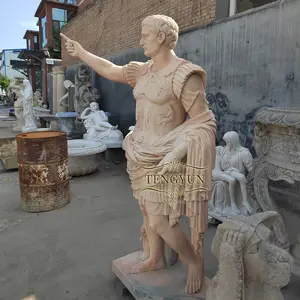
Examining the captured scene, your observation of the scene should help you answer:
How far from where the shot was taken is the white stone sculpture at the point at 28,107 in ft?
32.5

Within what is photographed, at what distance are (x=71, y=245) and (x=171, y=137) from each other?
203cm

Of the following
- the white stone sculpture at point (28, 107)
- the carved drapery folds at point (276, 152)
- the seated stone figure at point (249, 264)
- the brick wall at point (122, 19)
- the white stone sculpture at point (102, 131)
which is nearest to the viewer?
the seated stone figure at point (249, 264)

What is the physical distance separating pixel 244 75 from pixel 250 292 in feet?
11.5

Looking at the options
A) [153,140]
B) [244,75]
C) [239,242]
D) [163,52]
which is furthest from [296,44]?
[239,242]

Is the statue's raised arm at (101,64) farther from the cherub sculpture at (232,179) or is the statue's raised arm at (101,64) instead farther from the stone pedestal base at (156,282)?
the cherub sculpture at (232,179)

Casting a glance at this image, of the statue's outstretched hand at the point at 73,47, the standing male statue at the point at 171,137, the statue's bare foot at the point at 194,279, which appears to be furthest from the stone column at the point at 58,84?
the statue's bare foot at the point at 194,279

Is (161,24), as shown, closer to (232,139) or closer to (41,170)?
(232,139)

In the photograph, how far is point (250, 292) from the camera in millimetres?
1544

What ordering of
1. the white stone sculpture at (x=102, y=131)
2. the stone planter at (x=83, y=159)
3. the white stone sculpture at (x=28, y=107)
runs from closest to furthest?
1. the stone planter at (x=83, y=159)
2. the white stone sculpture at (x=102, y=131)
3. the white stone sculpture at (x=28, y=107)

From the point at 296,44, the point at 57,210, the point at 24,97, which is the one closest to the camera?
the point at 296,44

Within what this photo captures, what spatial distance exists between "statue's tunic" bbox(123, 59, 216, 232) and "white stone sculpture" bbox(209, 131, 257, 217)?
68.1 inches

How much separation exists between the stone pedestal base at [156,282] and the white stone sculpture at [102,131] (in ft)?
15.1

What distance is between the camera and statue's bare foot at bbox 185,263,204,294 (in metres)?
2.18

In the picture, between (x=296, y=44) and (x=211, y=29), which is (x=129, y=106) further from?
(x=296, y=44)
